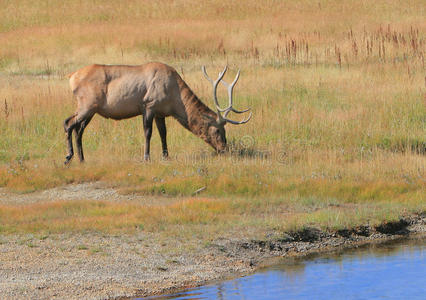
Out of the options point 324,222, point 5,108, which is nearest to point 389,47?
point 5,108

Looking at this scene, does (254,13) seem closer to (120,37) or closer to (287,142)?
(120,37)

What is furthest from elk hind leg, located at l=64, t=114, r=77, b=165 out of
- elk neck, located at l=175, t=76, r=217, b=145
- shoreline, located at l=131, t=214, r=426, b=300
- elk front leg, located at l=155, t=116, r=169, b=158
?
shoreline, located at l=131, t=214, r=426, b=300

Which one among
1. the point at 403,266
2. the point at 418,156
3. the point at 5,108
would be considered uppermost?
the point at 5,108

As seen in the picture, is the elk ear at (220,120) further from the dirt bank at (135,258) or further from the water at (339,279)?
the water at (339,279)

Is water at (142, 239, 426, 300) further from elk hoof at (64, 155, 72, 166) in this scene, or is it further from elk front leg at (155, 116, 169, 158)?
elk hoof at (64, 155, 72, 166)

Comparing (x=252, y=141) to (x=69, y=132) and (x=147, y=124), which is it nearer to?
(x=147, y=124)

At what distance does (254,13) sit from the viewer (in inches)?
1495

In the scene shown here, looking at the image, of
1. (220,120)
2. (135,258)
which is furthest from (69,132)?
(135,258)

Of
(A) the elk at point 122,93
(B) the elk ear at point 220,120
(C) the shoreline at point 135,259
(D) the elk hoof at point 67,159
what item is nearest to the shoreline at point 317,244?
(C) the shoreline at point 135,259

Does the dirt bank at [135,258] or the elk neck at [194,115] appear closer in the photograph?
the dirt bank at [135,258]

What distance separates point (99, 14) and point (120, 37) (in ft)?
34.8

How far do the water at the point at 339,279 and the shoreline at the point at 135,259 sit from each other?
0.25 metres

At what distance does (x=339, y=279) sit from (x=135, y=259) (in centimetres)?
212

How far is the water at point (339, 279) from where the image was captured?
805 centimetres
